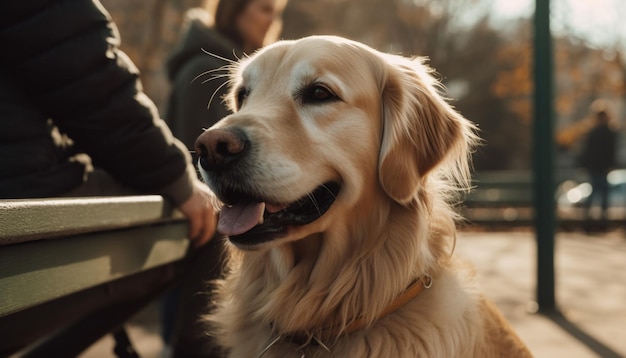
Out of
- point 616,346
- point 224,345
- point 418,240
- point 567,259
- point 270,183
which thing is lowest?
point 567,259

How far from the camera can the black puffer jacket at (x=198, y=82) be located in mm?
4246

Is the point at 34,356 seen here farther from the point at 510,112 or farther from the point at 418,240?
the point at 510,112

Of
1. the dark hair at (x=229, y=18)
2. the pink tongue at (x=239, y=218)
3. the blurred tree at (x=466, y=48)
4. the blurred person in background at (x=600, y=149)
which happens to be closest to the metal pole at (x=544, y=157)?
the dark hair at (x=229, y=18)

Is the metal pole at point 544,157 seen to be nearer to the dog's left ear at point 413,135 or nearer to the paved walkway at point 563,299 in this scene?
the paved walkway at point 563,299

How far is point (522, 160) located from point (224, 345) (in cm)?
3343

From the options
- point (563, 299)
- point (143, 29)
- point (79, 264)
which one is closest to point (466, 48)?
point (143, 29)

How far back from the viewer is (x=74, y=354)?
246 cm

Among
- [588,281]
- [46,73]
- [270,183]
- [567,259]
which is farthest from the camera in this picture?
[567,259]

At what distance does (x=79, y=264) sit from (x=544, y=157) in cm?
489

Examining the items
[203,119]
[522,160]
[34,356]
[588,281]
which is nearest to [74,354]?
[34,356]

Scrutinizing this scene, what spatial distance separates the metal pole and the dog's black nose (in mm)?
4284

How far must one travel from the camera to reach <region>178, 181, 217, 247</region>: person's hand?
9.12 feet

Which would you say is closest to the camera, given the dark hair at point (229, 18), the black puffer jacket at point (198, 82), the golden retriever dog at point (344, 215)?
the golden retriever dog at point (344, 215)

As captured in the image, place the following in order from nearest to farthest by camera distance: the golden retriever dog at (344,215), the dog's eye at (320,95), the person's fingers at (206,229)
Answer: the golden retriever dog at (344,215) → the dog's eye at (320,95) → the person's fingers at (206,229)
